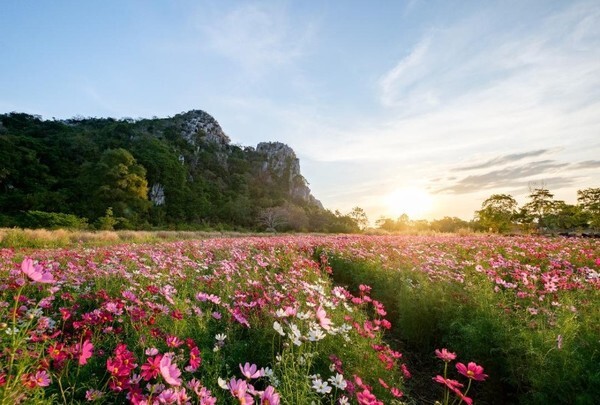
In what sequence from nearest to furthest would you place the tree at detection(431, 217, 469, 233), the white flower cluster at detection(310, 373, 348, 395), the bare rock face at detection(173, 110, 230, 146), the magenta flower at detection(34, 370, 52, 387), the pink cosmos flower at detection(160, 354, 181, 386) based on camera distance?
the pink cosmos flower at detection(160, 354, 181, 386) → the magenta flower at detection(34, 370, 52, 387) → the white flower cluster at detection(310, 373, 348, 395) → the tree at detection(431, 217, 469, 233) → the bare rock face at detection(173, 110, 230, 146)

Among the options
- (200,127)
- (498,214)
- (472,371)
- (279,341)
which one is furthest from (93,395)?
(200,127)

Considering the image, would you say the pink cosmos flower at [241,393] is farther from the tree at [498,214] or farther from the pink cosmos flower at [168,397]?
the tree at [498,214]

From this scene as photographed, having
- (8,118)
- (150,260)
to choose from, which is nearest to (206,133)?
(8,118)

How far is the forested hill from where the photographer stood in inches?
1388

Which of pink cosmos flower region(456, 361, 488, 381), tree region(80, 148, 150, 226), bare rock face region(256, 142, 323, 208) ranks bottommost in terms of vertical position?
pink cosmos flower region(456, 361, 488, 381)

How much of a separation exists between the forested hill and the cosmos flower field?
75.2 ft

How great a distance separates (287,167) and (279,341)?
90.2 meters

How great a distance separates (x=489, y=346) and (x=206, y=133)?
9013 centimetres

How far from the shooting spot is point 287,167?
9225cm

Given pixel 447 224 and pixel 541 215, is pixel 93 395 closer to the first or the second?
pixel 541 215

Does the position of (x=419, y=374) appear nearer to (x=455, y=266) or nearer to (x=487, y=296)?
(x=487, y=296)

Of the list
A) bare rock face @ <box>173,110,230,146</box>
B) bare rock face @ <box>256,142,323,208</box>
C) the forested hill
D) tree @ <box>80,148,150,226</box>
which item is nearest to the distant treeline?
the forested hill

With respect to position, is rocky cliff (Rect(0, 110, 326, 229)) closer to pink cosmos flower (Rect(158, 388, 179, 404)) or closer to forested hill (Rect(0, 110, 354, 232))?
forested hill (Rect(0, 110, 354, 232))

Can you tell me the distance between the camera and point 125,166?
35.6 meters
